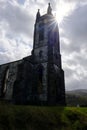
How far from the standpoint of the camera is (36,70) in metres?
33.0

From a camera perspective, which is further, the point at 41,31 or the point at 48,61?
the point at 41,31

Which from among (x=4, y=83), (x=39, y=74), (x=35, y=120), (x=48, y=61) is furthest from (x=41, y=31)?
(x=35, y=120)

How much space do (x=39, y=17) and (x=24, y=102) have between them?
20.9 m

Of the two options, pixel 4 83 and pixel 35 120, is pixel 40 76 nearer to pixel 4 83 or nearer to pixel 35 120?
pixel 4 83

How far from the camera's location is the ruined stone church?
29.5 meters

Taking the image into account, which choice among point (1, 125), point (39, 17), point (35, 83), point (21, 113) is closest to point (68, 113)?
point (21, 113)

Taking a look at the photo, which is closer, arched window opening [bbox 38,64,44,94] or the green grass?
the green grass

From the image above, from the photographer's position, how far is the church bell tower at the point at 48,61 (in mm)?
29938

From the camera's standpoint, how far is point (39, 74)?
32.4m

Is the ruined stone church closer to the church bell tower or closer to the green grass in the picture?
the church bell tower

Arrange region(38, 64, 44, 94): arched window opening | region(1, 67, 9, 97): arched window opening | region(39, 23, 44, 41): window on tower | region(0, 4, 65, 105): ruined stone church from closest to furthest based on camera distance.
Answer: region(0, 4, 65, 105): ruined stone church, region(38, 64, 44, 94): arched window opening, region(1, 67, 9, 97): arched window opening, region(39, 23, 44, 41): window on tower

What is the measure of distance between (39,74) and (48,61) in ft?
10.0

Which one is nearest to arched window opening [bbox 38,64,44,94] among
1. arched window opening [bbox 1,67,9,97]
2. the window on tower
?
the window on tower

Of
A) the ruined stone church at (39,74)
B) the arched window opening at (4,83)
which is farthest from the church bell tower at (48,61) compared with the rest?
the arched window opening at (4,83)
